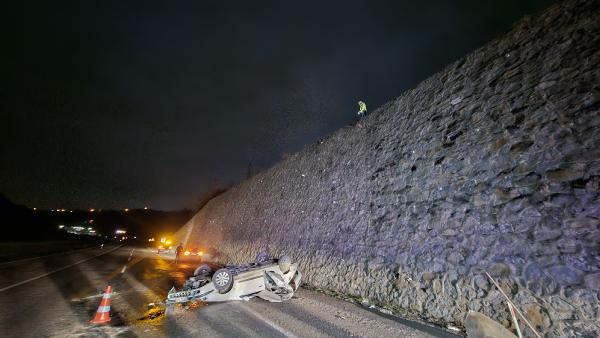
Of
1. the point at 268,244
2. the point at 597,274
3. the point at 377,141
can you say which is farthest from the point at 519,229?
the point at 268,244

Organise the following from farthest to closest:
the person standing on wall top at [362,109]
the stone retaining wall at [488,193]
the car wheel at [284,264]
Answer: the person standing on wall top at [362,109]
the car wheel at [284,264]
the stone retaining wall at [488,193]

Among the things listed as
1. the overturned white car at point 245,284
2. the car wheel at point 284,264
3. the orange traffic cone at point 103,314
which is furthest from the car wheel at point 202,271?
the orange traffic cone at point 103,314

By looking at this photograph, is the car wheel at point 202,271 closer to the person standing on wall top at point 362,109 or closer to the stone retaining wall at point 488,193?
the stone retaining wall at point 488,193

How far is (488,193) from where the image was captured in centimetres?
618

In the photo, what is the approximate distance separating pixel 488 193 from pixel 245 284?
631cm

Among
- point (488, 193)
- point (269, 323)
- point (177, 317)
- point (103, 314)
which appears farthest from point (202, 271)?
point (488, 193)

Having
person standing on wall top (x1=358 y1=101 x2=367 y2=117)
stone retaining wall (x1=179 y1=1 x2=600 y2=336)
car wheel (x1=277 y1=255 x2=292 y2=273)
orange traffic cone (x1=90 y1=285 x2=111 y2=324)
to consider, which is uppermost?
person standing on wall top (x1=358 y1=101 x2=367 y2=117)

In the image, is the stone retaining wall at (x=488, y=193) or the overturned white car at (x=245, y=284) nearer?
the stone retaining wall at (x=488, y=193)

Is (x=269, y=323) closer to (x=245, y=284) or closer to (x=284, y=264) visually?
(x=245, y=284)

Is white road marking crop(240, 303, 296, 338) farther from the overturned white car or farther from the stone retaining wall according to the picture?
the stone retaining wall

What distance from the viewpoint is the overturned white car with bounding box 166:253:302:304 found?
24.1 feet

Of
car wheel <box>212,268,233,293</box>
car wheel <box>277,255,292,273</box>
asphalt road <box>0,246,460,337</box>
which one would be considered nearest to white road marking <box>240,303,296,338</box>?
asphalt road <box>0,246,460,337</box>

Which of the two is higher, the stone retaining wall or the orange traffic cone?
the stone retaining wall

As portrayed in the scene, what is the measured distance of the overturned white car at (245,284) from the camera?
24.1 ft
